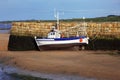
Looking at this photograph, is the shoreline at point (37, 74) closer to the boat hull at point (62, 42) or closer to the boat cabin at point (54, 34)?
the boat hull at point (62, 42)

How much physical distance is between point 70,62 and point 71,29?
10.2 meters

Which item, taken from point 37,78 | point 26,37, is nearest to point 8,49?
point 26,37

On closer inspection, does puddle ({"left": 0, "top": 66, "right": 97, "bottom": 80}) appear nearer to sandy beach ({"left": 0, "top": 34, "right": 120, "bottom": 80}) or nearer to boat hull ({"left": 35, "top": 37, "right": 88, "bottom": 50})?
sandy beach ({"left": 0, "top": 34, "right": 120, "bottom": 80})

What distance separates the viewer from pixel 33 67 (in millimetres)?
25969

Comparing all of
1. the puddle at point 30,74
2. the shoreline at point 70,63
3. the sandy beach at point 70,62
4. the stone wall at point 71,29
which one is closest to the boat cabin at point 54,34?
the stone wall at point 71,29

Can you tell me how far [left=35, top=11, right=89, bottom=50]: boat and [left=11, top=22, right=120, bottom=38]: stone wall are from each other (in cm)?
177

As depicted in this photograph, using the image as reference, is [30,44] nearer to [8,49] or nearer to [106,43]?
[8,49]

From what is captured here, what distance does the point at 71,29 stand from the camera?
121 ft

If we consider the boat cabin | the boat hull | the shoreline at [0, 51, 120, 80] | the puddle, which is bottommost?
the puddle

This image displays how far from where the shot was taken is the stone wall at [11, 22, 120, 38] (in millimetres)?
34884

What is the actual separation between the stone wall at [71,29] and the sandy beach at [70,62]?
3148 millimetres

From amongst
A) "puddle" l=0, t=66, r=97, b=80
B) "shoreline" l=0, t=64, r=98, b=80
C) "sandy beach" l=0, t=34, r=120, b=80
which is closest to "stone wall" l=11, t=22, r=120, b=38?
"sandy beach" l=0, t=34, r=120, b=80

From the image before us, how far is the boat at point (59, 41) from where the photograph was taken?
3391 centimetres

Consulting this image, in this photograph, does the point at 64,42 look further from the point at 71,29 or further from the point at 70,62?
the point at 70,62
